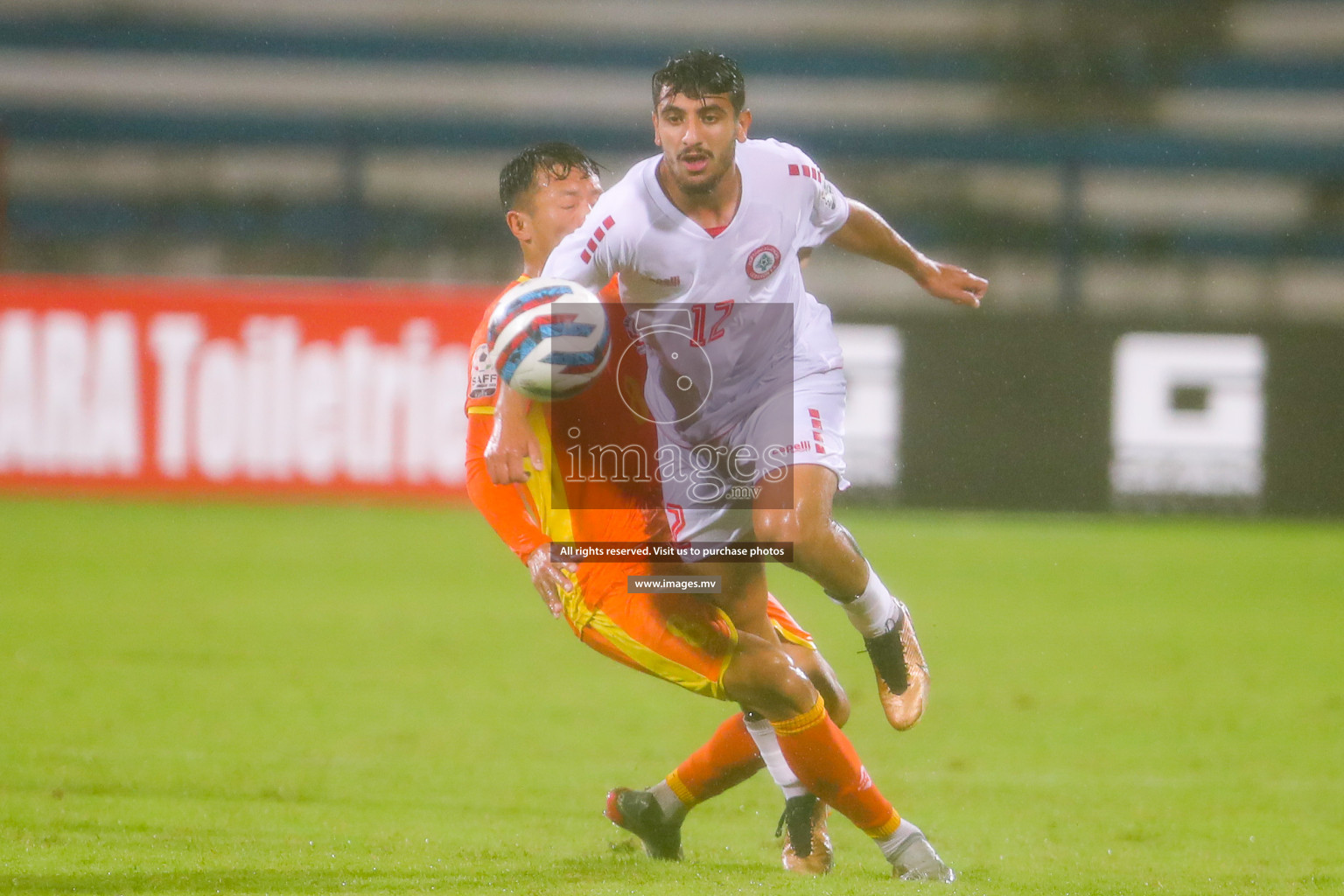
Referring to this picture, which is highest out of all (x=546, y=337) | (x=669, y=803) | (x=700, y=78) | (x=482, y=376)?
(x=700, y=78)

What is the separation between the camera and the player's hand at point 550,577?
374 cm

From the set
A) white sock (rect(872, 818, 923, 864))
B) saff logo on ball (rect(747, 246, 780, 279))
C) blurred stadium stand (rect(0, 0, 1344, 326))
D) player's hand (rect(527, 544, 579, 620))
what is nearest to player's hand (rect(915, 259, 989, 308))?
saff logo on ball (rect(747, 246, 780, 279))

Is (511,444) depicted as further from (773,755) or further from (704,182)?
(773,755)

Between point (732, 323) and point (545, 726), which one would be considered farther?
point (545, 726)

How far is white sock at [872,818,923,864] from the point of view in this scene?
3.73 m

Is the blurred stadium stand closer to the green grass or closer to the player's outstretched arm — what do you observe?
the green grass

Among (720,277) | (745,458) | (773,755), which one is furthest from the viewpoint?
(773,755)

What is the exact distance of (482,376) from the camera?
13.0 ft

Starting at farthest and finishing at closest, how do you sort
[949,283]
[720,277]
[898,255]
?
1. [949,283]
2. [898,255]
3. [720,277]

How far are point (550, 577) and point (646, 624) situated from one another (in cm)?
26

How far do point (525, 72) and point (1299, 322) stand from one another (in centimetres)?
896

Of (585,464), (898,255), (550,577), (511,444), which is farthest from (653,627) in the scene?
(898,255)

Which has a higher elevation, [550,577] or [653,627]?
[550,577]

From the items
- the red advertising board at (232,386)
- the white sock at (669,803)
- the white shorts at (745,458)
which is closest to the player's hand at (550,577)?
the white shorts at (745,458)
